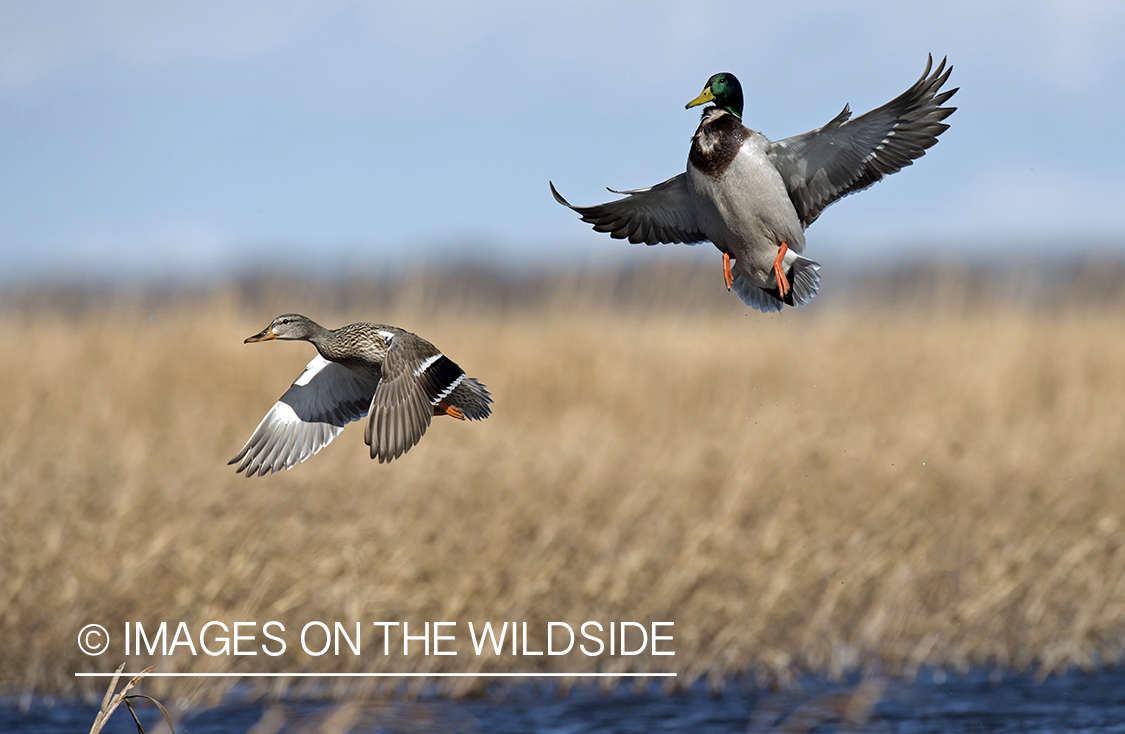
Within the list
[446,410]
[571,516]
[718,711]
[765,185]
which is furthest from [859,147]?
[571,516]

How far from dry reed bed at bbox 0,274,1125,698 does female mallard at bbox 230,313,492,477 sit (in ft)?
11.7

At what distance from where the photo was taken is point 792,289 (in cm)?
132

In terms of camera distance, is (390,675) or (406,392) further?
(390,675)

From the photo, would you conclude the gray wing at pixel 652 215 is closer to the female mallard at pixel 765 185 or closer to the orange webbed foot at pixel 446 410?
the female mallard at pixel 765 185

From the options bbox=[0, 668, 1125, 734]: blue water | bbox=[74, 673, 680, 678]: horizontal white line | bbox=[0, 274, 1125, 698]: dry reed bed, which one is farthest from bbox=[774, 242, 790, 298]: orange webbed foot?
bbox=[74, 673, 680, 678]: horizontal white line

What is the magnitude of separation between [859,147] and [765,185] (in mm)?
129

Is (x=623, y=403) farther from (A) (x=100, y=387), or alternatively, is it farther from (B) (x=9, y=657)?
(B) (x=9, y=657)

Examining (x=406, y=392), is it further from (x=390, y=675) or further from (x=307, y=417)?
(x=390, y=675)

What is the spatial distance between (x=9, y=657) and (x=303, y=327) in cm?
690

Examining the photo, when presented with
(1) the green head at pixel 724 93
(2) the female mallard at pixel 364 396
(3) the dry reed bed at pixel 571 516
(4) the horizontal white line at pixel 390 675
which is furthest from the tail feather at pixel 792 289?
(4) the horizontal white line at pixel 390 675

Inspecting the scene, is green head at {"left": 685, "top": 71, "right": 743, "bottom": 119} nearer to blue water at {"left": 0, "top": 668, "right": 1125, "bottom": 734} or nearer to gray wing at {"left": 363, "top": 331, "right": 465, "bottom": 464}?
gray wing at {"left": 363, "top": 331, "right": 465, "bottom": 464}

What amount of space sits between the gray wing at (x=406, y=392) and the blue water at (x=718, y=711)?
18.9ft

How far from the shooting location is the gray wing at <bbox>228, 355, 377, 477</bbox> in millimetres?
1394

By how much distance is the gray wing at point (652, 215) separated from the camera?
1380mm
